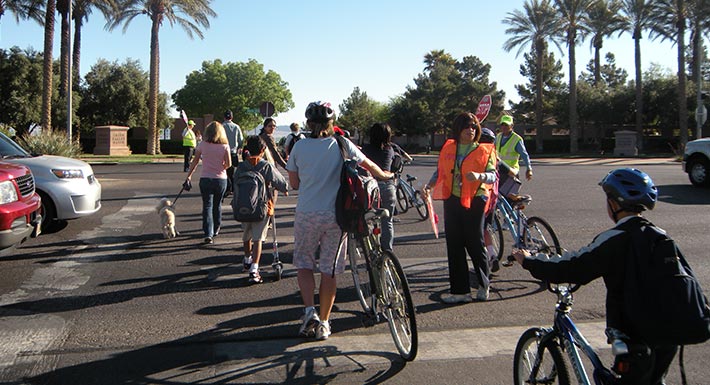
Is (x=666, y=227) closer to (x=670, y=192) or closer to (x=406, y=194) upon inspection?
(x=406, y=194)

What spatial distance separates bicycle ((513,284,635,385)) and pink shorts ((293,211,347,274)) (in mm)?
1777

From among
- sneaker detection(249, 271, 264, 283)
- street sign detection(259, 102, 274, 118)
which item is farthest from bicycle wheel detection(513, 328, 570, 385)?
street sign detection(259, 102, 274, 118)

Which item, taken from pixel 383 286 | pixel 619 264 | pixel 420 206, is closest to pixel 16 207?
pixel 383 286

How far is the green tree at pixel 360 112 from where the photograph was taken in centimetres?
7338

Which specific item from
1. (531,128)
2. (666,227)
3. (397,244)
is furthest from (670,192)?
(531,128)

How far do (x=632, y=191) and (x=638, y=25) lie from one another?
49722mm

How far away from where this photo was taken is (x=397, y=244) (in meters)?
9.05

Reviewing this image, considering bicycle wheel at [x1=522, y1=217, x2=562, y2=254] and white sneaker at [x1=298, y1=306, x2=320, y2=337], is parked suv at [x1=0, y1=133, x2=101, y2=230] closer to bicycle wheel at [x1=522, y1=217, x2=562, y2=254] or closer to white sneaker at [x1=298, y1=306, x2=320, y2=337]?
white sneaker at [x1=298, y1=306, x2=320, y2=337]

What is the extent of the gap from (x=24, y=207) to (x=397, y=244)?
16.2ft

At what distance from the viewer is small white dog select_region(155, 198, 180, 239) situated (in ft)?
30.0

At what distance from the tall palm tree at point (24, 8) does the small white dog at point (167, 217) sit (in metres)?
35.0

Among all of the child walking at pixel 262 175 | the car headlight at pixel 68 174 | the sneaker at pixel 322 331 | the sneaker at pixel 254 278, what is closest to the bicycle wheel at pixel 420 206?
the child walking at pixel 262 175

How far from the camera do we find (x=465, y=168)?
235 inches

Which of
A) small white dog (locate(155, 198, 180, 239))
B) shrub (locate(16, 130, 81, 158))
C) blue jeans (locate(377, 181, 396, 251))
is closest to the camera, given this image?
blue jeans (locate(377, 181, 396, 251))
